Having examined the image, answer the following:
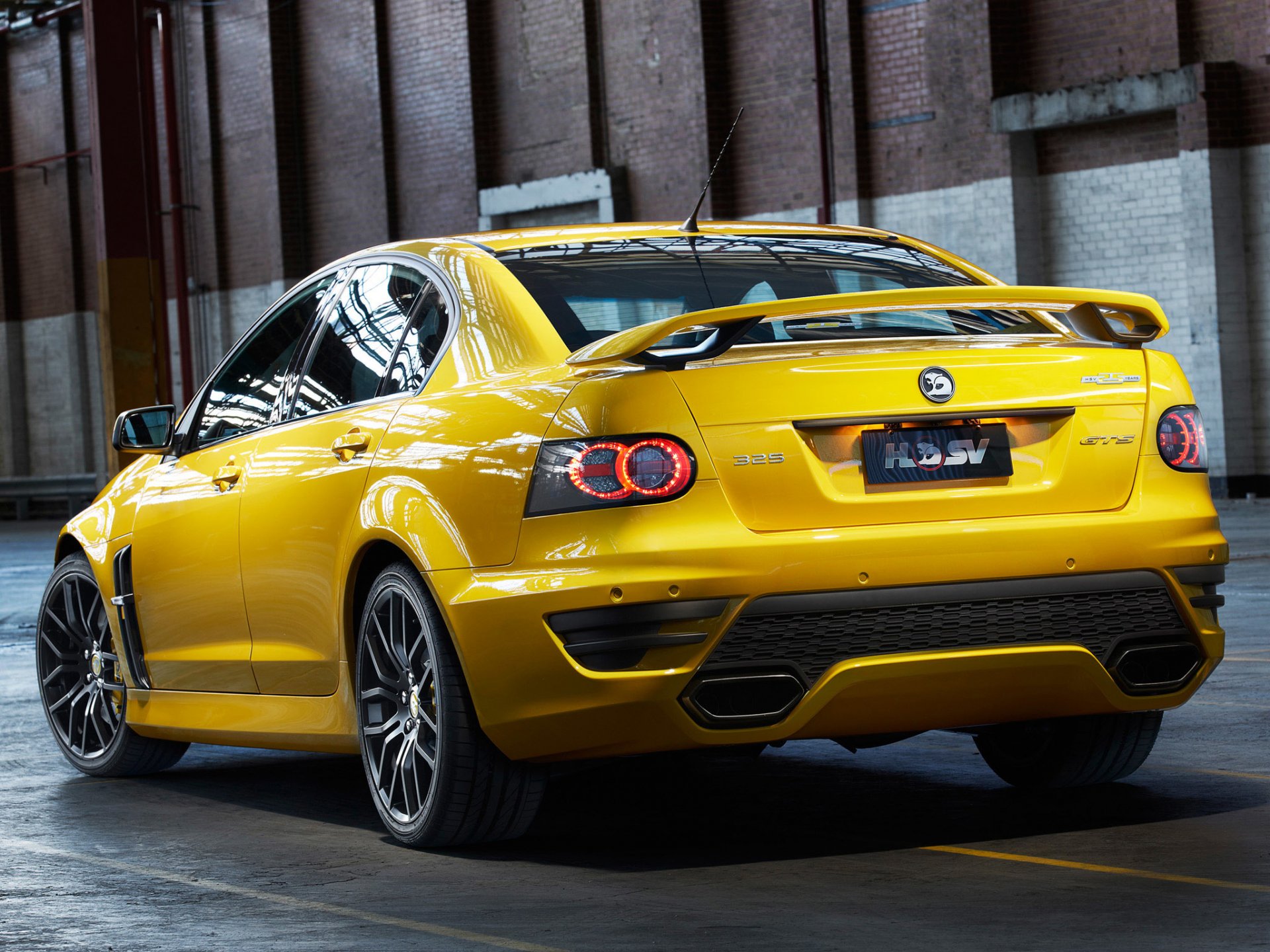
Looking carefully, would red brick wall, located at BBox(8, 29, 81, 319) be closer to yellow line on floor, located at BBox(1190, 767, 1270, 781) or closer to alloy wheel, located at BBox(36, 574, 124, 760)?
alloy wheel, located at BBox(36, 574, 124, 760)

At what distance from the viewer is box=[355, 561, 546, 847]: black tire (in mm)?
5023

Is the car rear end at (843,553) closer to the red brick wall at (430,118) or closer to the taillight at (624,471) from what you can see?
the taillight at (624,471)

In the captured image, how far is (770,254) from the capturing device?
5.74m

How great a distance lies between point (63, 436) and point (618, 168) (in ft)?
43.0

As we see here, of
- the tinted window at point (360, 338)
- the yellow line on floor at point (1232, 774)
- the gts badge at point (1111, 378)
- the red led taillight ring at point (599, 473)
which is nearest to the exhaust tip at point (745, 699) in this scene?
the red led taillight ring at point (599, 473)

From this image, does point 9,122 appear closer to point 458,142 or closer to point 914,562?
point 458,142

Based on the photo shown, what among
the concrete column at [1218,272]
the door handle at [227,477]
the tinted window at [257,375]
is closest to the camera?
the door handle at [227,477]

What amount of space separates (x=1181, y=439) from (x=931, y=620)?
865 millimetres

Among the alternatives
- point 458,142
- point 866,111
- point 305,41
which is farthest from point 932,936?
point 305,41

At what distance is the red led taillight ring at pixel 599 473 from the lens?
4.67 metres

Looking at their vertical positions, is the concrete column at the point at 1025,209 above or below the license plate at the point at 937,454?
above

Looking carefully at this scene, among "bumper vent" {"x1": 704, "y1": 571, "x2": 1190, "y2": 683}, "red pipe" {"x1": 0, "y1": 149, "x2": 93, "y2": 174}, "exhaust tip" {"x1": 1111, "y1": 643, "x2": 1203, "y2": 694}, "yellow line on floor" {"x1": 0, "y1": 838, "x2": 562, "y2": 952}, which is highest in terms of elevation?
"red pipe" {"x1": 0, "y1": 149, "x2": 93, "y2": 174}

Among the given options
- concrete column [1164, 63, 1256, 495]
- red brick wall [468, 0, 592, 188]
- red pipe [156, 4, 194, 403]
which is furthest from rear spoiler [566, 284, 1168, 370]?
red pipe [156, 4, 194, 403]

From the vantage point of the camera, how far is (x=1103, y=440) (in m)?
4.97
